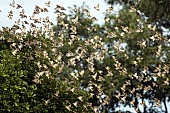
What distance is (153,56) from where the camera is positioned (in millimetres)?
34906

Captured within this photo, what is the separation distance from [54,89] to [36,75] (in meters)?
0.88

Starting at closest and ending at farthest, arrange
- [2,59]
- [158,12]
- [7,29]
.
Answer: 1. [2,59]
2. [7,29]
3. [158,12]

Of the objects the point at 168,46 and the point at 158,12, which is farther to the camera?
the point at 168,46

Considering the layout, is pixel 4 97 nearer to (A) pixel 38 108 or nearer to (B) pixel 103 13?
(A) pixel 38 108

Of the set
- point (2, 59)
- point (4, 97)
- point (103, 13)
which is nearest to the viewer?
point (4, 97)

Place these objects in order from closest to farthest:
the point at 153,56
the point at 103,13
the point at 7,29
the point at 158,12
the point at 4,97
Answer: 1. the point at 4,97
2. the point at 7,29
3. the point at 158,12
4. the point at 153,56
5. the point at 103,13

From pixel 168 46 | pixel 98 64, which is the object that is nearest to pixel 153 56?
pixel 168 46

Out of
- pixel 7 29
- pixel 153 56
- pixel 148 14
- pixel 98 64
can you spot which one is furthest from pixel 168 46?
pixel 7 29

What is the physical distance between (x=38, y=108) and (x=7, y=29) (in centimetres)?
451

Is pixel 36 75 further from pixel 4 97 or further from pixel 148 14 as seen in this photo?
pixel 148 14

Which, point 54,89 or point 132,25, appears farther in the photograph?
point 132,25

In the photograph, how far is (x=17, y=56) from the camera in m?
17.1

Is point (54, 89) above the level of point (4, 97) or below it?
above

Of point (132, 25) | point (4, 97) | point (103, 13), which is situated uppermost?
point (103, 13)
